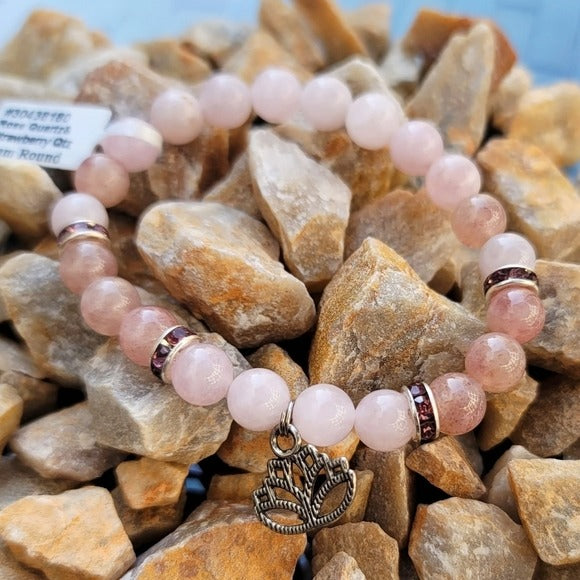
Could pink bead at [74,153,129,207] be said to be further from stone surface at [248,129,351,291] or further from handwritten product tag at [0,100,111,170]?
stone surface at [248,129,351,291]

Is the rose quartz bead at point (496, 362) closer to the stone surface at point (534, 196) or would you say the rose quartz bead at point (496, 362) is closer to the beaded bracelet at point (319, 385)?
the beaded bracelet at point (319, 385)

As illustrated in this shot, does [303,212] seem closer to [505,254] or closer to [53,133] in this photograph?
[505,254]

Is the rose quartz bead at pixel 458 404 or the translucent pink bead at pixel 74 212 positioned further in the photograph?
the translucent pink bead at pixel 74 212

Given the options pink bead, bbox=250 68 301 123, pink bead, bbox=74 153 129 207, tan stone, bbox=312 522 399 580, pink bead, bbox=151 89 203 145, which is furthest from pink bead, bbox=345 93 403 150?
tan stone, bbox=312 522 399 580

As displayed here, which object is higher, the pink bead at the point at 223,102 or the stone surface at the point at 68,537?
the pink bead at the point at 223,102

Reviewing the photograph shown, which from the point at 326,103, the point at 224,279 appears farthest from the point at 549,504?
the point at 326,103

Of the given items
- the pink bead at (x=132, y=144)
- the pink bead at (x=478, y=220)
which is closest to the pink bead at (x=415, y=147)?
the pink bead at (x=478, y=220)
